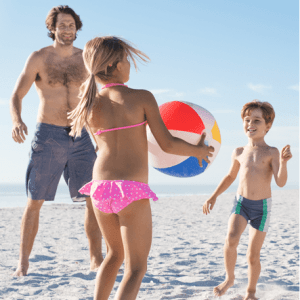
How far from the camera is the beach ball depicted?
2986mm

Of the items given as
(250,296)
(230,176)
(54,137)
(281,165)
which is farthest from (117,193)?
(54,137)

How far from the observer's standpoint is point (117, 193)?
83.9 inches

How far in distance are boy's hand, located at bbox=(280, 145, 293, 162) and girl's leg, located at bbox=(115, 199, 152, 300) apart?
4.86 ft

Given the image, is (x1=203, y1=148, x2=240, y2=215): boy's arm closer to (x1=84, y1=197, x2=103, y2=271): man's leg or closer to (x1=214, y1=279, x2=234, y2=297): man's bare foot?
(x1=214, y1=279, x2=234, y2=297): man's bare foot

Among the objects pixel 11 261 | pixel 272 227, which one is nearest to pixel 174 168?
pixel 11 261

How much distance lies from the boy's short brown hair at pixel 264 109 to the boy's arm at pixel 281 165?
0.41 metres

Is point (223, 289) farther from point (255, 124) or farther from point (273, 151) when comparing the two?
point (255, 124)

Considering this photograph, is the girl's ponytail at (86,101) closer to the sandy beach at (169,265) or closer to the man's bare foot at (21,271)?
the sandy beach at (169,265)

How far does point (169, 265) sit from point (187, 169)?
72.0 inches

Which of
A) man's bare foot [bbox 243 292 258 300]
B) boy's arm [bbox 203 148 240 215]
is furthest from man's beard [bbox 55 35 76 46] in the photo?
man's bare foot [bbox 243 292 258 300]

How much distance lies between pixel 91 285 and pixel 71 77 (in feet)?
7.71

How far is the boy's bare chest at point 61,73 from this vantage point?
13.3 ft

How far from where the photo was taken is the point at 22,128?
3652mm

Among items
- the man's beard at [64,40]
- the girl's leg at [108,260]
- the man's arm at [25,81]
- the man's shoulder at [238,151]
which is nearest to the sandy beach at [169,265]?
the girl's leg at [108,260]
